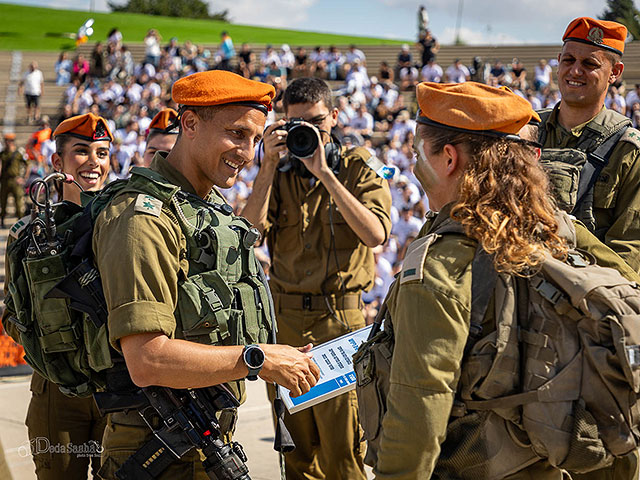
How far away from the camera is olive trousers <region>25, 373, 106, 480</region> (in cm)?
343

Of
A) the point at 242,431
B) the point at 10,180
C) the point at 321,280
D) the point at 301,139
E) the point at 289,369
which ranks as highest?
the point at 301,139

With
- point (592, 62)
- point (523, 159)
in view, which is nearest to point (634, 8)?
point (592, 62)

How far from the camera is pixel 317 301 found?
4.15 metres

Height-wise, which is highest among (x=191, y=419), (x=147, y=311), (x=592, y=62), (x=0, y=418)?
(x=592, y=62)

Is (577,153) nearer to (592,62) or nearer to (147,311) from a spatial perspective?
(592,62)

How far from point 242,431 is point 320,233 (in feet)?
7.24

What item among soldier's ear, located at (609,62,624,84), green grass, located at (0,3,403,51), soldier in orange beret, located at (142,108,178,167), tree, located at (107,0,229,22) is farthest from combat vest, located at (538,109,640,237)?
tree, located at (107,0,229,22)

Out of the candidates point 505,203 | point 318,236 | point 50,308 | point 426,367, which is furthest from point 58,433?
→ point 505,203

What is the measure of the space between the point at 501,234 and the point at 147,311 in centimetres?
107

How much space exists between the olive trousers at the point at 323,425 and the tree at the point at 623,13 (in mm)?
2361

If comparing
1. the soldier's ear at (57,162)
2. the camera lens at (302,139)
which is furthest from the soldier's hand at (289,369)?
the soldier's ear at (57,162)

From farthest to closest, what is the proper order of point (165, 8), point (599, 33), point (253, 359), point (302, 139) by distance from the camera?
point (165, 8), point (302, 139), point (599, 33), point (253, 359)

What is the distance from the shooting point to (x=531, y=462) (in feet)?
6.47

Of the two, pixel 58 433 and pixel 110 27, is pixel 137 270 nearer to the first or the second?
pixel 58 433
